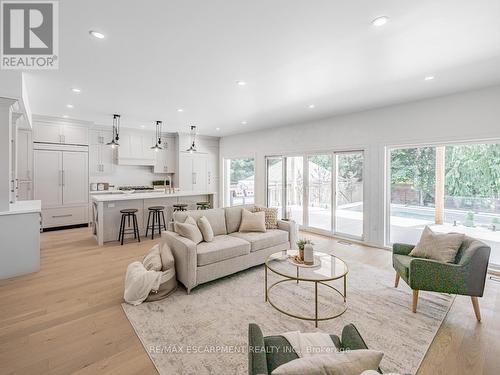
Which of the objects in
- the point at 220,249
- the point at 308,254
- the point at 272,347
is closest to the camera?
the point at 272,347

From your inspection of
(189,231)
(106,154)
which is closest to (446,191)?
(189,231)

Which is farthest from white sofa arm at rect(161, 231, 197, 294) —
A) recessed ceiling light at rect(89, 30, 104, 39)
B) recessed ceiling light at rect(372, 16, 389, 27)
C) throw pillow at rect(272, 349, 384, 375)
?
recessed ceiling light at rect(372, 16, 389, 27)

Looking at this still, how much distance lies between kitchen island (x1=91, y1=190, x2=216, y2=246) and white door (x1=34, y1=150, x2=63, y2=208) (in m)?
1.41

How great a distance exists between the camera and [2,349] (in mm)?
1981

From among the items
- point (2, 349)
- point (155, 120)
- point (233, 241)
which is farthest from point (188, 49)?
point (155, 120)

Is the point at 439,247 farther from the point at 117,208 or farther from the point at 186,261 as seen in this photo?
the point at 117,208

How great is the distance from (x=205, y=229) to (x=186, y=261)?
2.16 feet

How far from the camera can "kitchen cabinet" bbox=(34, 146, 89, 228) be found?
5750 mm

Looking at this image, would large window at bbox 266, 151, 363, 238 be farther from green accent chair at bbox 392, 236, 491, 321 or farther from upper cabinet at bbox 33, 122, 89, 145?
upper cabinet at bbox 33, 122, 89, 145

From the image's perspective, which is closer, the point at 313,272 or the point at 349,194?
the point at 313,272

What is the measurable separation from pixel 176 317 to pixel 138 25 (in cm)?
284

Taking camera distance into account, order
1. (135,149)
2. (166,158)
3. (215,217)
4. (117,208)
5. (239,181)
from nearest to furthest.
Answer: (215,217) → (117,208) → (135,149) → (166,158) → (239,181)

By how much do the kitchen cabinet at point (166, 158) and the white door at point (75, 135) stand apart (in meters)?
1.97

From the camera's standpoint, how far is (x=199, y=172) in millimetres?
8414
